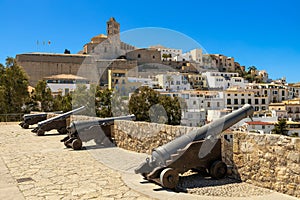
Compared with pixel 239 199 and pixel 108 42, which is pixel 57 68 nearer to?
pixel 108 42

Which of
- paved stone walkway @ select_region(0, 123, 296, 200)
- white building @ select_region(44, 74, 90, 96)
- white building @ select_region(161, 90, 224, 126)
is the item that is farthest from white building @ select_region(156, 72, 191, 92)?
paved stone walkway @ select_region(0, 123, 296, 200)

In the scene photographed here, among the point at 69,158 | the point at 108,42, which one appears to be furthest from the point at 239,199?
the point at 108,42

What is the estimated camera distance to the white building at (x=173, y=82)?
2005 inches

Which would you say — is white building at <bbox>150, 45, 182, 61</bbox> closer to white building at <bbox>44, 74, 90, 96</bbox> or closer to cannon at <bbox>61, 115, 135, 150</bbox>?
cannon at <bbox>61, 115, 135, 150</bbox>

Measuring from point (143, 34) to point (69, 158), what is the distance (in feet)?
15.9

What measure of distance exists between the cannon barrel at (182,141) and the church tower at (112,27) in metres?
77.2

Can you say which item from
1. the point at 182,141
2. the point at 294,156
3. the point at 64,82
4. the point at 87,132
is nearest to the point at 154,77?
the point at 64,82

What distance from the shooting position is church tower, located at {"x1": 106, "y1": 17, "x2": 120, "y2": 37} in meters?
79.9

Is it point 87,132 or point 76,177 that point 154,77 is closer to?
point 87,132

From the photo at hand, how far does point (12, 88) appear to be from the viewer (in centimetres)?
2541

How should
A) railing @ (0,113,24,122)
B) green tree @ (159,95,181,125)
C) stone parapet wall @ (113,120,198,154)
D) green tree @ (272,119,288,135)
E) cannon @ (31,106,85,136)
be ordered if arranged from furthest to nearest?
green tree @ (272,119,288,135), green tree @ (159,95,181,125), railing @ (0,113,24,122), cannon @ (31,106,85,136), stone parapet wall @ (113,120,198,154)

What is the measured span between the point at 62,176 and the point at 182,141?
2.29 metres

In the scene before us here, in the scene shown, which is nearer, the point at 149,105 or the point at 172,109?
the point at 149,105

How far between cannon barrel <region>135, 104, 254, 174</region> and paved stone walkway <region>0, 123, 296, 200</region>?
0.31m
